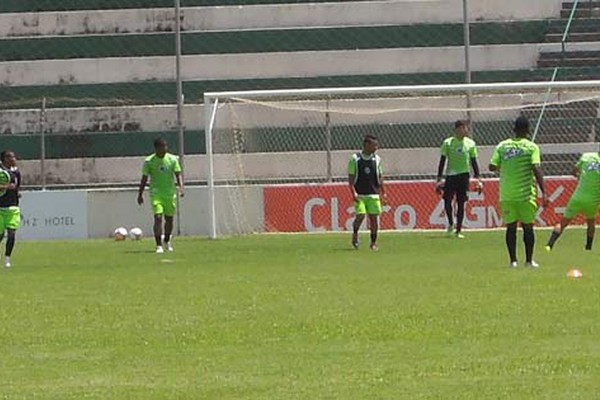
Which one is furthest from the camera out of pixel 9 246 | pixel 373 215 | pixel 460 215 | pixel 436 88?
pixel 436 88

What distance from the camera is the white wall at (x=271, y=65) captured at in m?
37.7

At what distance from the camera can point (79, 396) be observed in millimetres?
9453

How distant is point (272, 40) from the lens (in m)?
39.0

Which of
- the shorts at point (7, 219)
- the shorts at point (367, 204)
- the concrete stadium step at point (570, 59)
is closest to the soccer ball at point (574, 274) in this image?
the shorts at point (367, 204)

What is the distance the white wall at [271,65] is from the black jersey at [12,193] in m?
15.0

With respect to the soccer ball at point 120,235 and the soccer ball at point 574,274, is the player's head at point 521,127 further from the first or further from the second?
the soccer ball at point 120,235

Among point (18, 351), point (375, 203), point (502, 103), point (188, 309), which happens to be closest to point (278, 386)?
point (18, 351)

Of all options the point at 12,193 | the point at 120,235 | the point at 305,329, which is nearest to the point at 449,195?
the point at 120,235

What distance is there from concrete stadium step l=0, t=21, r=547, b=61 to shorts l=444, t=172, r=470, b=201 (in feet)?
33.8

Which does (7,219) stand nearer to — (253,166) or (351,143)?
(253,166)

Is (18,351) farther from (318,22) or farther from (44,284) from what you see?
(318,22)

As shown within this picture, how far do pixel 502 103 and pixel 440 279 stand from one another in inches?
638

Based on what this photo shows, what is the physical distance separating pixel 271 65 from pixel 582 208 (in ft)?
54.3

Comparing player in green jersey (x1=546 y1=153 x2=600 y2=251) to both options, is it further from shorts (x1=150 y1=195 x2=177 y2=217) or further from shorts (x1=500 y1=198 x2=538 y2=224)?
shorts (x1=150 y1=195 x2=177 y2=217)
